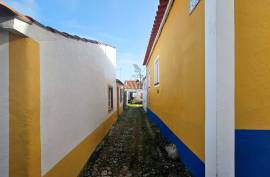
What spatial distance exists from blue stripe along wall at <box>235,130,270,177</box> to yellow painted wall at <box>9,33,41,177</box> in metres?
2.62

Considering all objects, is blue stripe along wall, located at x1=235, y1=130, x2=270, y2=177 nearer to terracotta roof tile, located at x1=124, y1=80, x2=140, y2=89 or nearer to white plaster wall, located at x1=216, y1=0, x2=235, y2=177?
white plaster wall, located at x1=216, y1=0, x2=235, y2=177

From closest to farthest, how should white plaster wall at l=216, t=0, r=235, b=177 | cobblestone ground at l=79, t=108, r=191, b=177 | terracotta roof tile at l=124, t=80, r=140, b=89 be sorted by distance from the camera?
1. white plaster wall at l=216, t=0, r=235, b=177
2. cobblestone ground at l=79, t=108, r=191, b=177
3. terracotta roof tile at l=124, t=80, r=140, b=89

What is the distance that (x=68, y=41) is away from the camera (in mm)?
3197

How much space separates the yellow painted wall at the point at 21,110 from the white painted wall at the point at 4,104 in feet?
0.13

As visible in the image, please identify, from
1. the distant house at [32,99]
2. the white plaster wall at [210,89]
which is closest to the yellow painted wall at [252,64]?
the white plaster wall at [210,89]

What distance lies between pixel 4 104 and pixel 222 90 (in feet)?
8.89

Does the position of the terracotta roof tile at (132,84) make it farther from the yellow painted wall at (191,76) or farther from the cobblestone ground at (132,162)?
the yellow painted wall at (191,76)

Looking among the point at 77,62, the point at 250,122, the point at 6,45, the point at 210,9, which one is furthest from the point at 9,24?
the point at 250,122

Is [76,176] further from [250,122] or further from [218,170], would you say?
[250,122]

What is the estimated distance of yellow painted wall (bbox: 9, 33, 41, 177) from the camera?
76.4 inches

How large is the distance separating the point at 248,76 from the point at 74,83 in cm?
310

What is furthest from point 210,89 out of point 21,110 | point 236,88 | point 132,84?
point 132,84

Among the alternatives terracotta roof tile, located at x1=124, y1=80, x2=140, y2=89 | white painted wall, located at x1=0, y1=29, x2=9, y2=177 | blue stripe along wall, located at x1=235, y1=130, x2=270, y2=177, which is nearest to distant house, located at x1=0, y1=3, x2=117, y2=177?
white painted wall, located at x1=0, y1=29, x2=9, y2=177

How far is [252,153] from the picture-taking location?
2.19 metres
